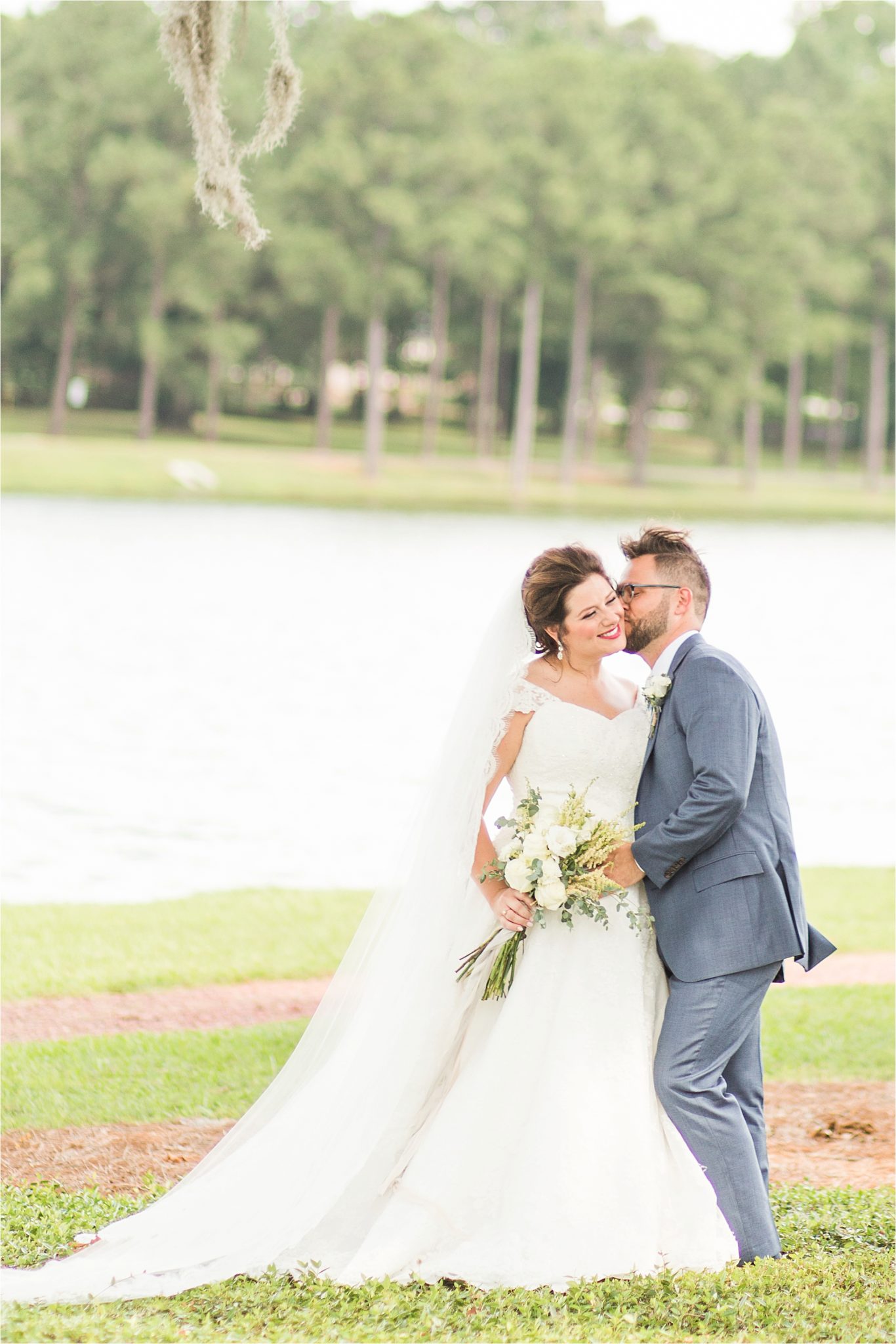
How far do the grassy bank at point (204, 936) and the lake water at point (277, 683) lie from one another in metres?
0.94

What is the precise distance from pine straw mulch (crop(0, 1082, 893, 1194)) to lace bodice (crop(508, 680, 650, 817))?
1889 mm

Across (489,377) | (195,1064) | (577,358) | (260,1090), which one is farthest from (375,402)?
(260,1090)

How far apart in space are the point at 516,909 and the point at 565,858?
22 cm

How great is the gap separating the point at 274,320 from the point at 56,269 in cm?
888

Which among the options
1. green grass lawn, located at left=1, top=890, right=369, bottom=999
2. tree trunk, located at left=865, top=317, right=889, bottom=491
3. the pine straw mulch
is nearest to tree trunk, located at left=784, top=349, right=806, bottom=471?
tree trunk, located at left=865, top=317, right=889, bottom=491

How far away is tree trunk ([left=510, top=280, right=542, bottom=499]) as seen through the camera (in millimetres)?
55719

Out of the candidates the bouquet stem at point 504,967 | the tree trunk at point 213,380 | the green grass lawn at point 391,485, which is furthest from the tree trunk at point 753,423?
the bouquet stem at point 504,967

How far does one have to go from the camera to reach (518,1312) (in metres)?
3.64

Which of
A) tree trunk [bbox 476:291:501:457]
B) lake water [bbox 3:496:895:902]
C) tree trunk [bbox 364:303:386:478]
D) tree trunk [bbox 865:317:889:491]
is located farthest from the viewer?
tree trunk [bbox 865:317:889:491]

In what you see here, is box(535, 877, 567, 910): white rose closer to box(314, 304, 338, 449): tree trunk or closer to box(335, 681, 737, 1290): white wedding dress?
box(335, 681, 737, 1290): white wedding dress

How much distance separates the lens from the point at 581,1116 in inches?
154

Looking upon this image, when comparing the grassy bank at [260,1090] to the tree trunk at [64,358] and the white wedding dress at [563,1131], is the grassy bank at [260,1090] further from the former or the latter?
the tree trunk at [64,358]

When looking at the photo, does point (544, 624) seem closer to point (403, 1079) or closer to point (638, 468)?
point (403, 1079)

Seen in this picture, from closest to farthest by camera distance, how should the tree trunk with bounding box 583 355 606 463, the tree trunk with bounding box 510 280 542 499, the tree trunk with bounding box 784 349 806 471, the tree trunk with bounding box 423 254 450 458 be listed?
the tree trunk with bounding box 510 280 542 499
the tree trunk with bounding box 423 254 450 458
the tree trunk with bounding box 583 355 606 463
the tree trunk with bounding box 784 349 806 471
